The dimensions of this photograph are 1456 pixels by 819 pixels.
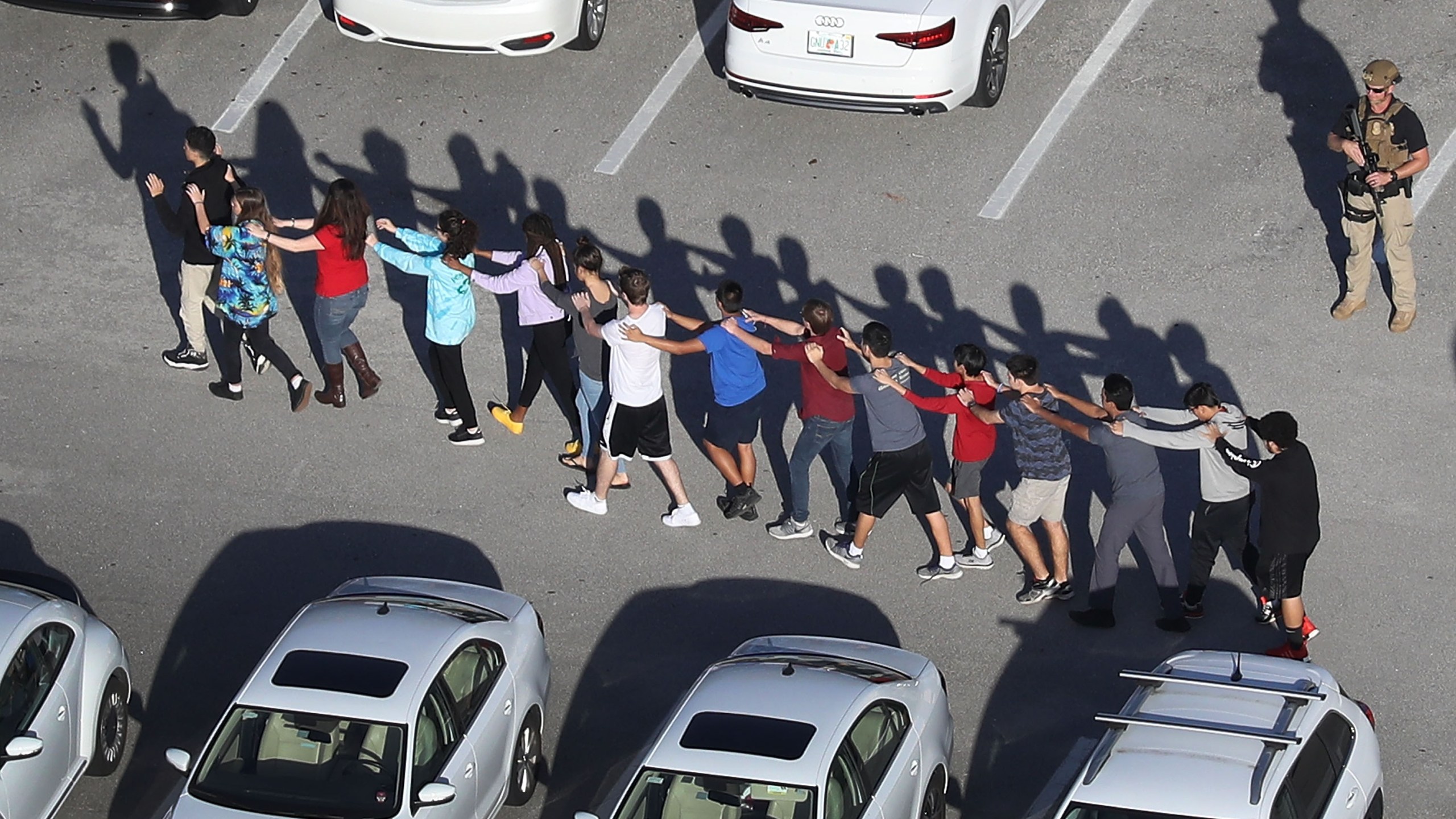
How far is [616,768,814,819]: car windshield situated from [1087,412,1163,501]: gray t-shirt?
2.71 metres

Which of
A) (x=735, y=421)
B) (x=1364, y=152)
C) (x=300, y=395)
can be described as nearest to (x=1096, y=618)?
(x=735, y=421)

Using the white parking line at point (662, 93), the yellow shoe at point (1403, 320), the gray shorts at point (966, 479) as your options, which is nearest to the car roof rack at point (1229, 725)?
the gray shorts at point (966, 479)

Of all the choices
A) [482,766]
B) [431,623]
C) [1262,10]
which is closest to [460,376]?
[431,623]

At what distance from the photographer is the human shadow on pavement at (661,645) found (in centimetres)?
995

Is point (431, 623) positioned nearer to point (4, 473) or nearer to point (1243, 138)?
point (4, 473)

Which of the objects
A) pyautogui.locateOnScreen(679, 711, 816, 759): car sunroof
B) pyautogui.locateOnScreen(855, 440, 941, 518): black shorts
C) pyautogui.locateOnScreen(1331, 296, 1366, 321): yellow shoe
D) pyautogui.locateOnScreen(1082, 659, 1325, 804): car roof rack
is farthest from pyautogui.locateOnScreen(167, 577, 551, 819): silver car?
pyautogui.locateOnScreen(1331, 296, 1366, 321): yellow shoe

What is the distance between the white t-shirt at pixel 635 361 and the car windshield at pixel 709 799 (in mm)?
2759

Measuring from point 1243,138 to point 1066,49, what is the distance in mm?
1665

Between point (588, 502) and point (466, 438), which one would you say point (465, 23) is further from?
point (588, 502)

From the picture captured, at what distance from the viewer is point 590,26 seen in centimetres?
1426

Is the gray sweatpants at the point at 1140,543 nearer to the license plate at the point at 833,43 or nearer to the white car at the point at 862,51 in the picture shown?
the white car at the point at 862,51

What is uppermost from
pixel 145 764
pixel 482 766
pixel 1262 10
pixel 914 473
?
pixel 1262 10

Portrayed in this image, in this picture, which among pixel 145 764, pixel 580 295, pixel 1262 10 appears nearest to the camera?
pixel 145 764

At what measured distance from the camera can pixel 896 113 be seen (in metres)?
13.2
